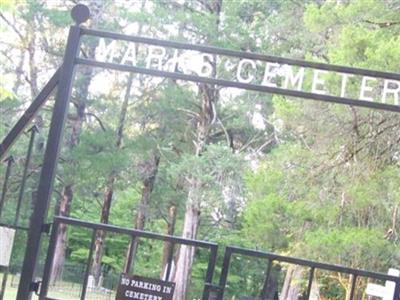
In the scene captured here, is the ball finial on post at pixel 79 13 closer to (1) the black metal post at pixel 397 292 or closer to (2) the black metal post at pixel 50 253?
(2) the black metal post at pixel 50 253

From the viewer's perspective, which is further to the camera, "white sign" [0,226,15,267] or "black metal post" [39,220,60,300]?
"white sign" [0,226,15,267]

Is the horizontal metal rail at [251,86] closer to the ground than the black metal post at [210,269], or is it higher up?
higher up

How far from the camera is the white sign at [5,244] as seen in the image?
11.5 ft

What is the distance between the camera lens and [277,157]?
13.2 meters

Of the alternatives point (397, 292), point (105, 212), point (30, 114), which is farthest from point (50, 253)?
point (105, 212)

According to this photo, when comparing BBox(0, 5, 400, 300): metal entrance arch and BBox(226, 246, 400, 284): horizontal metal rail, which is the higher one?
BBox(0, 5, 400, 300): metal entrance arch

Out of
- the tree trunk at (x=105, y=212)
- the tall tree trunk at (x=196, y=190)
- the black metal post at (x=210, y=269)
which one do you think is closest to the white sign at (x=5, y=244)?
the black metal post at (x=210, y=269)

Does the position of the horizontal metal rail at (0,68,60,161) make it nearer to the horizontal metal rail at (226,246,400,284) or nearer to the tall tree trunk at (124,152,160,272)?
the horizontal metal rail at (226,246,400,284)

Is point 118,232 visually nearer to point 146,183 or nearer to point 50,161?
point 50,161

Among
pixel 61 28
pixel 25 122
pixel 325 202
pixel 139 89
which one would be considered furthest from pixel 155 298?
pixel 139 89

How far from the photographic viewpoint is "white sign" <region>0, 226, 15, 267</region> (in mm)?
3490

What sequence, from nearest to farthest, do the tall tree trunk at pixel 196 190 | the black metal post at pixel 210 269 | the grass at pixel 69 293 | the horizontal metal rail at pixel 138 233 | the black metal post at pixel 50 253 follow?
the black metal post at pixel 210 269, the horizontal metal rail at pixel 138 233, the black metal post at pixel 50 253, the grass at pixel 69 293, the tall tree trunk at pixel 196 190

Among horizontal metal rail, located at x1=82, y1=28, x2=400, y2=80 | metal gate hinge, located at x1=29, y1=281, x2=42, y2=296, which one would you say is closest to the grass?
metal gate hinge, located at x1=29, y1=281, x2=42, y2=296

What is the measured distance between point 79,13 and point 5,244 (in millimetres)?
1243
